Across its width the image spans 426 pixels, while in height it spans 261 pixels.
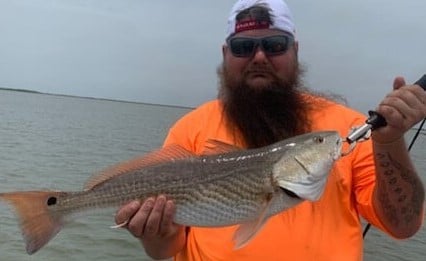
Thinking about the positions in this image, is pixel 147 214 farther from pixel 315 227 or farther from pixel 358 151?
pixel 358 151

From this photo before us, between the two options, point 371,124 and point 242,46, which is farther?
point 242,46

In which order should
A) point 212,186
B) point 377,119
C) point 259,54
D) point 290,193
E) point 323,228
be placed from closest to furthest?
point 377,119 → point 290,193 → point 212,186 → point 323,228 → point 259,54

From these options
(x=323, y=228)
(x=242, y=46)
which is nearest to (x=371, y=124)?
(x=323, y=228)

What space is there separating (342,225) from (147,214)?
1311mm

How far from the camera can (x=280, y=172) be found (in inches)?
128

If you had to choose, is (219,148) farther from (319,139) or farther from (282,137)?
(282,137)

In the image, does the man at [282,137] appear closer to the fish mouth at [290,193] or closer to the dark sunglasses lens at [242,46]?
the dark sunglasses lens at [242,46]

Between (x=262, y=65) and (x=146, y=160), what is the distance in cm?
136

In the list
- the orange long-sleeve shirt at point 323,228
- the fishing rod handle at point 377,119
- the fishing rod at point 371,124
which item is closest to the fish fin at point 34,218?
the orange long-sleeve shirt at point 323,228

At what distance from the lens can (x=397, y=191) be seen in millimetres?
3596

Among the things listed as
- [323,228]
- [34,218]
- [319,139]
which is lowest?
[323,228]

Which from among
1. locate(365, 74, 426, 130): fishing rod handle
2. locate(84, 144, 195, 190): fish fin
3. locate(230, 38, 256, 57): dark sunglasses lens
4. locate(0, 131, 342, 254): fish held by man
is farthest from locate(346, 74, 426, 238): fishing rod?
locate(230, 38, 256, 57): dark sunglasses lens

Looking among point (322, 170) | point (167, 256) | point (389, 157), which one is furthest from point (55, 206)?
point (389, 157)

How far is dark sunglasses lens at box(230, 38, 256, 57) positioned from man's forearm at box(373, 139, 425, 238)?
143 cm
